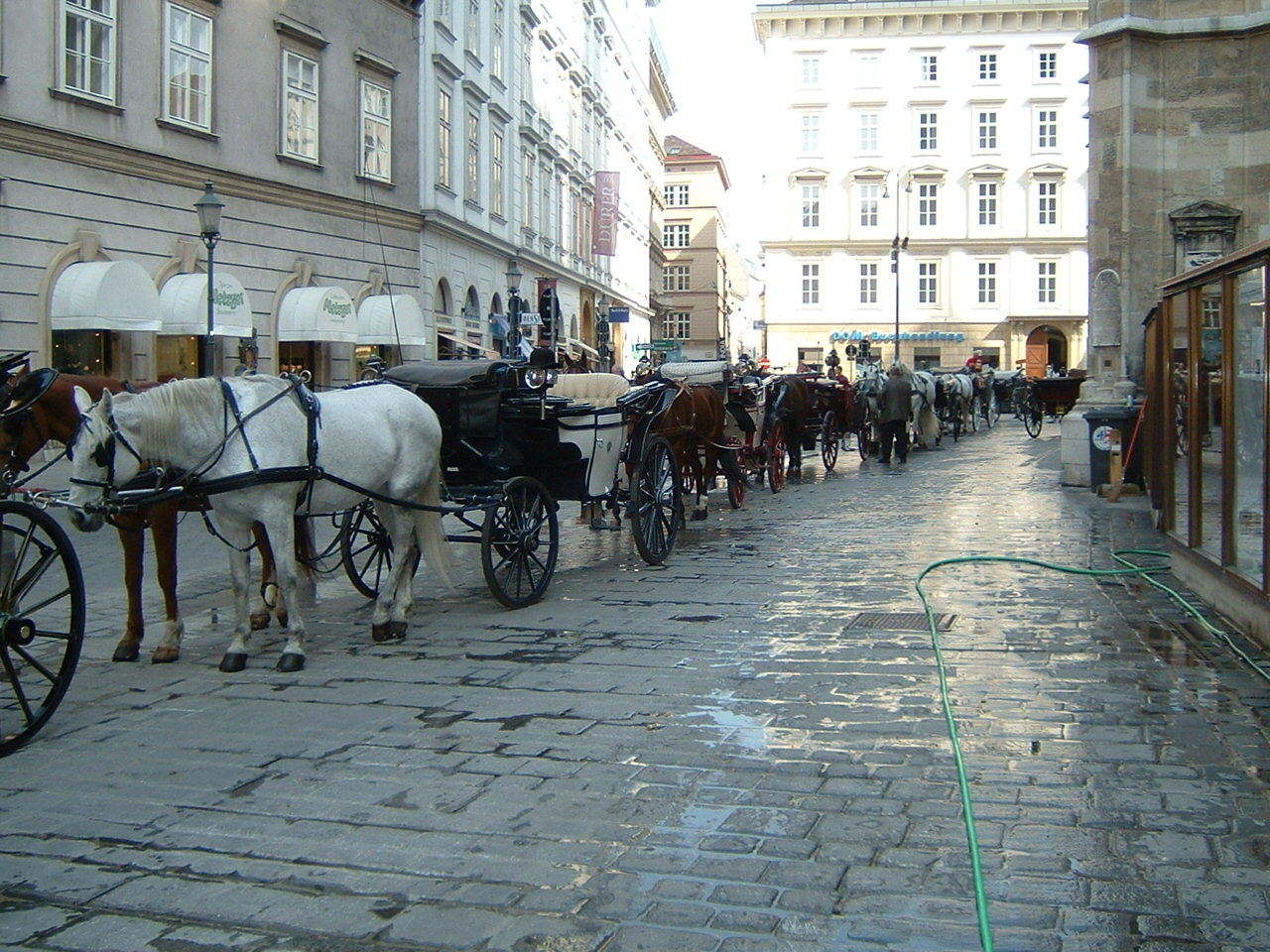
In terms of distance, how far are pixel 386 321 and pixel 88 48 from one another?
8480 mm

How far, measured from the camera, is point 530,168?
38406mm

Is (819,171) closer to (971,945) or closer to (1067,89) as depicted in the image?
(1067,89)

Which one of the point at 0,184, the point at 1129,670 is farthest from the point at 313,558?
the point at 0,184

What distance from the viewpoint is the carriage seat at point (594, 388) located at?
1109 cm

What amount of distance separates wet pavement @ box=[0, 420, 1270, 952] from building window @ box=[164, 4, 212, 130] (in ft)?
46.1

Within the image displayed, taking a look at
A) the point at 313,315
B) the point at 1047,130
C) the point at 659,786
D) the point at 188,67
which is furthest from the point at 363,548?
the point at 1047,130

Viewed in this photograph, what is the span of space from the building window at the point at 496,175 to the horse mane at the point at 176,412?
27812mm

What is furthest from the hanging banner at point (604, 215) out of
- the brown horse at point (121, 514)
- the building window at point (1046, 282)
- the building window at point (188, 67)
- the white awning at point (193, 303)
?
the brown horse at point (121, 514)

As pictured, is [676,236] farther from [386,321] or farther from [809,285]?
[386,321]

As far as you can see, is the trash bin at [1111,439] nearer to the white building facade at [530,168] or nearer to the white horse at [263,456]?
the white horse at [263,456]

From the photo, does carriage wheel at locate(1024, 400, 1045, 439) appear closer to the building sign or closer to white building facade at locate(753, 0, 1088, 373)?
white building facade at locate(753, 0, 1088, 373)

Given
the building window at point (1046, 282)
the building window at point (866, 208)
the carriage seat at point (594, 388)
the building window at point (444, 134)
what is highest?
the building window at point (866, 208)

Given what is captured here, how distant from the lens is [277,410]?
7.13m

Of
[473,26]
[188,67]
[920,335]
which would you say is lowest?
[920,335]
